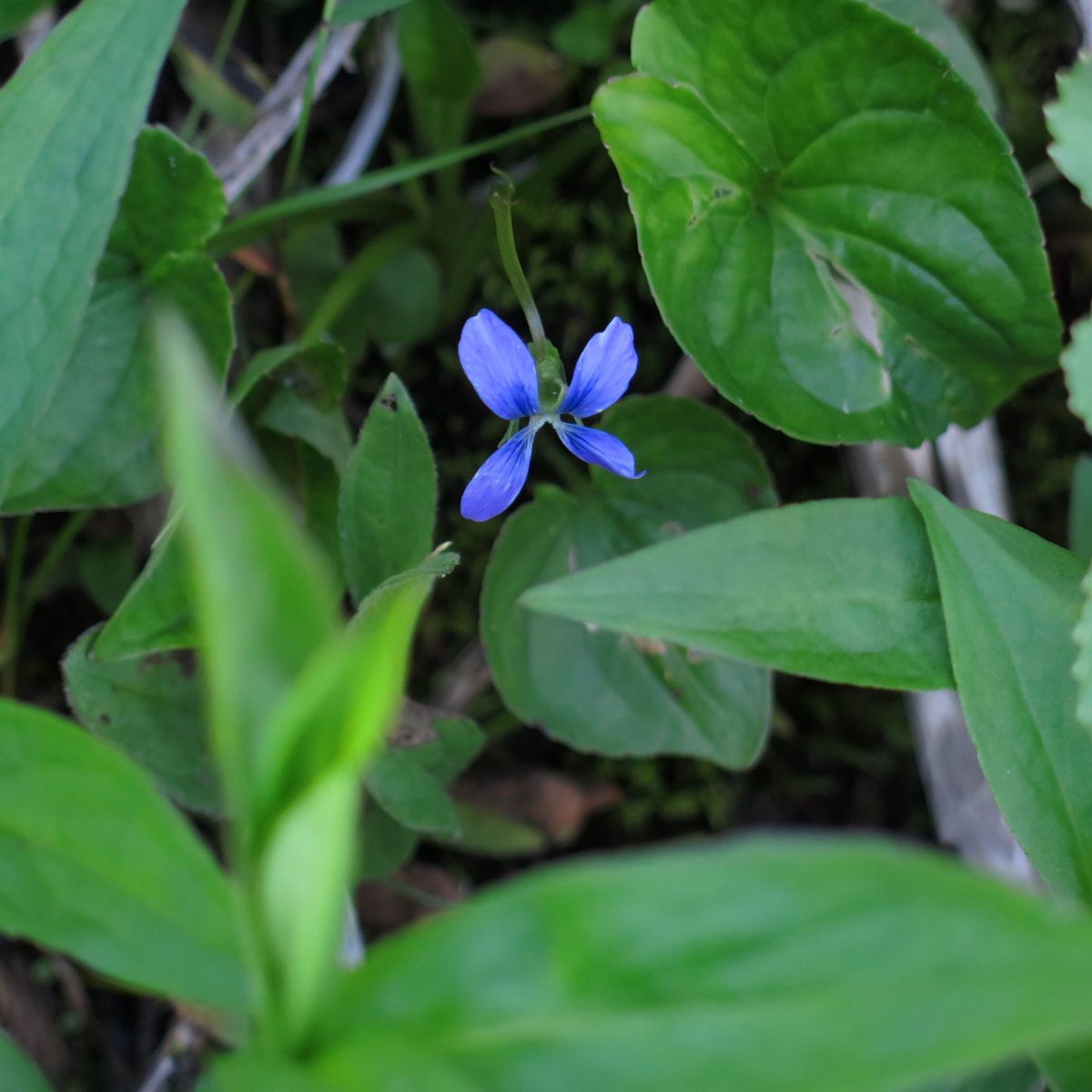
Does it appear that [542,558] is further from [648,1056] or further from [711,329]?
[648,1056]

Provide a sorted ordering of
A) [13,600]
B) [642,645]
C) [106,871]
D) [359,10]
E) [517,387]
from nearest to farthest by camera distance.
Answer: [106,871] < [517,387] < [359,10] < [642,645] < [13,600]

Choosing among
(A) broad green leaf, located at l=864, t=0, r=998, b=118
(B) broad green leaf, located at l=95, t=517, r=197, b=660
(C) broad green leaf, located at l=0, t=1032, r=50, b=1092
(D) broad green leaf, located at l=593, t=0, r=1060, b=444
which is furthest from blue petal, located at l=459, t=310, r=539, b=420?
(A) broad green leaf, located at l=864, t=0, r=998, b=118

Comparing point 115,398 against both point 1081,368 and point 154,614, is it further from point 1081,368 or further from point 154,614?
point 1081,368

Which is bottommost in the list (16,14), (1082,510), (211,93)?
(1082,510)

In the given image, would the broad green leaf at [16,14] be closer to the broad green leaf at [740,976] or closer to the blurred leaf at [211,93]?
the blurred leaf at [211,93]

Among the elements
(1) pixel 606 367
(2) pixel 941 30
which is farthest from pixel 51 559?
(2) pixel 941 30

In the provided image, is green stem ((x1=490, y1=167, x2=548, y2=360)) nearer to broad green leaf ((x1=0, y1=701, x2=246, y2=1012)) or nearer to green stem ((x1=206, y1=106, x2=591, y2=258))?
green stem ((x1=206, y1=106, x2=591, y2=258))

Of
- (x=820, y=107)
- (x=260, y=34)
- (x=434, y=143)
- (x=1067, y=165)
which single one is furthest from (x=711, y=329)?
(x=260, y=34)
